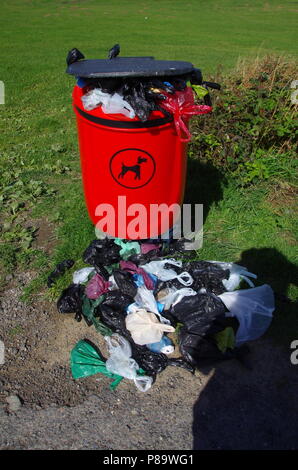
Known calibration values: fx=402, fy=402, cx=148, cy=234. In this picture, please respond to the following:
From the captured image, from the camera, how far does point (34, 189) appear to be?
4.75 meters

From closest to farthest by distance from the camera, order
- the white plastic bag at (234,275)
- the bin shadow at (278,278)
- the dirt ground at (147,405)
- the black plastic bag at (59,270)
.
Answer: the dirt ground at (147,405) < the bin shadow at (278,278) < the white plastic bag at (234,275) < the black plastic bag at (59,270)

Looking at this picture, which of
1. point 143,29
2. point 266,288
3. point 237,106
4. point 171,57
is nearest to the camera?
point 266,288

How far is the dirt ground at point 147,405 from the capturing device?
2.36 m

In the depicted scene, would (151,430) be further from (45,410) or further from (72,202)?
(72,202)

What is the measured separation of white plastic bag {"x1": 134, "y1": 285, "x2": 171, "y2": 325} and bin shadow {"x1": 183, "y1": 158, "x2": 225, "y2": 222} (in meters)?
1.37

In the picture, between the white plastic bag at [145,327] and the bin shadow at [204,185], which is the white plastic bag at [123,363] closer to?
the white plastic bag at [145,327]

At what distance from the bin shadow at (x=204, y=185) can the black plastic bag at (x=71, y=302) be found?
1.67 metres

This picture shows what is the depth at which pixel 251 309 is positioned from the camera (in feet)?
9.91

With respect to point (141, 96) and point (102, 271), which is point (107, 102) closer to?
point (141, 96)

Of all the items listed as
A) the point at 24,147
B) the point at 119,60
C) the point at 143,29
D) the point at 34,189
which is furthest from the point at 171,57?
the point at 119,60

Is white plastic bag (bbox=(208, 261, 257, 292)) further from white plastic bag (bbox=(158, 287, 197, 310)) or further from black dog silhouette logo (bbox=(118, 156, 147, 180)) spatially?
black dog silhouette logo (bbox=(118, 156, 147, 180))

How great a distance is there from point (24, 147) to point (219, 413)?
4659mm

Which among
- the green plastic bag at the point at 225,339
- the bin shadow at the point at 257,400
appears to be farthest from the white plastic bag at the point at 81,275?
the bin shadow at the point at 257,400
